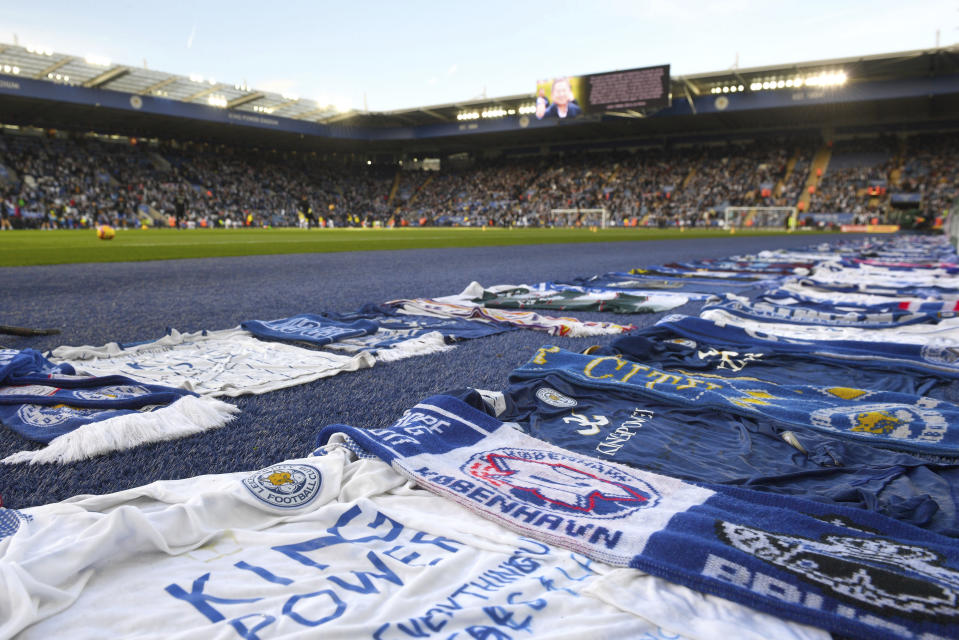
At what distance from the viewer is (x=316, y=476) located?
1312 mm

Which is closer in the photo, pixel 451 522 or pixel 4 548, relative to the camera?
pixel 4 548

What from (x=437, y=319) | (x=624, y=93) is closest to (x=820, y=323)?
(x=437, y=319)

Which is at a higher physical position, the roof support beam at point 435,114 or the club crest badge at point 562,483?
the roof support beam at point 435,114

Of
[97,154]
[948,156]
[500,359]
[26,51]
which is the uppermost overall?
[26,51]

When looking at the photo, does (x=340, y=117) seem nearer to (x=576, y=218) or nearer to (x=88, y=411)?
(x=576, y=218)

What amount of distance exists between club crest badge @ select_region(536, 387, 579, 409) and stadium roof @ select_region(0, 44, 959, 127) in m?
27.6

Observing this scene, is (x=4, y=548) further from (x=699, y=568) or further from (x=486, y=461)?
(x=699, y=568)

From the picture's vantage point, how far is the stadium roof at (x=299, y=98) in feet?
74.1

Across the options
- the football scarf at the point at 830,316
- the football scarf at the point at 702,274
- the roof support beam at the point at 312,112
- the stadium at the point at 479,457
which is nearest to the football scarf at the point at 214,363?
the stadium at the point at 479,457

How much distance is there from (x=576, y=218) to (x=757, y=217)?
380 inches

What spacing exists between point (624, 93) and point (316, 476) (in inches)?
1127

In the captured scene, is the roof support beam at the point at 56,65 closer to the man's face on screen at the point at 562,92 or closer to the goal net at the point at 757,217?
the man's face on screen at the point at 562,92

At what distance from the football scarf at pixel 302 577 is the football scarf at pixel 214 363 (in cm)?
112

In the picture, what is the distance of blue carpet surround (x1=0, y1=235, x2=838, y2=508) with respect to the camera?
5.27 ft
